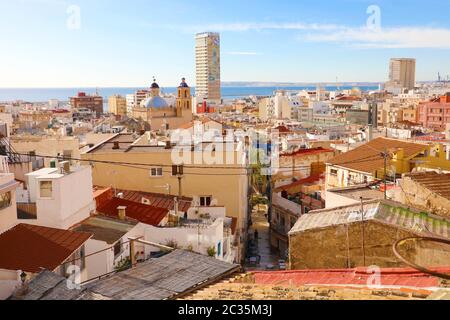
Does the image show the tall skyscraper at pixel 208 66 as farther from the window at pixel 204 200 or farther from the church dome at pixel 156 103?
the window at pixel 204 200

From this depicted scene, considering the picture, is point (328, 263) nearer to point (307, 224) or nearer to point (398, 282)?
point (307, 224)

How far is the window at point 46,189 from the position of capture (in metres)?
11.0

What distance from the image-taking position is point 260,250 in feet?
79.6

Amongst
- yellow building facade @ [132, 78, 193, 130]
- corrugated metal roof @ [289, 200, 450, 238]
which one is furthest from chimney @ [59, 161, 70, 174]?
yellow building facade @ [132, 78, 193, 130]

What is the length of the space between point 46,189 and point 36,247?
7.77 feet

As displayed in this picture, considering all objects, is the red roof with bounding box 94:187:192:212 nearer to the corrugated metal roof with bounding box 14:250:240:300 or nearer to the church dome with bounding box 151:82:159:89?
the corrugated metal roof with bounding box 14:250:240:300

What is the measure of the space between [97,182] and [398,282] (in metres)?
14.7

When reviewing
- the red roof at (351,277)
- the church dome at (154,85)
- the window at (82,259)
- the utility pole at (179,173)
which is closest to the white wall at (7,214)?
the window at (82,259)

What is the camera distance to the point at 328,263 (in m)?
8.43

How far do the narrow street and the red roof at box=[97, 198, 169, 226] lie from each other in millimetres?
7074

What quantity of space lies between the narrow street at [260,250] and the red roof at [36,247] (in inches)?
443

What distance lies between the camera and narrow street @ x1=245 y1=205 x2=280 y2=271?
21234 millimetres
